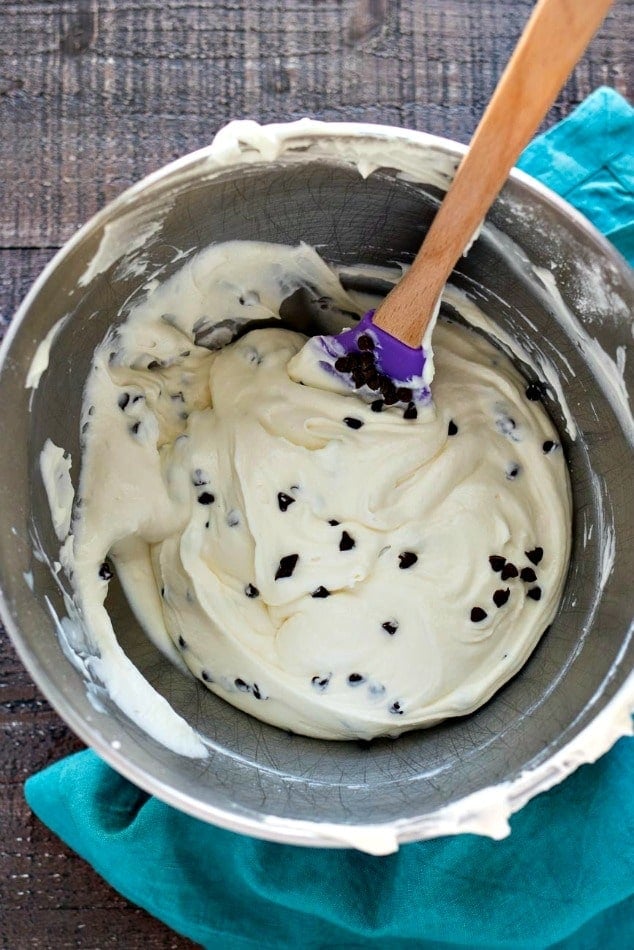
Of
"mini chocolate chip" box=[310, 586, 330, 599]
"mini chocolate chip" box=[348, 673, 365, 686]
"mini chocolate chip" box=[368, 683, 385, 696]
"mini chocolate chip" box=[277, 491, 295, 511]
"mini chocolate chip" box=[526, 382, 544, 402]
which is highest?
"mini chocolate chip" box=[526, 382, 544, 402]

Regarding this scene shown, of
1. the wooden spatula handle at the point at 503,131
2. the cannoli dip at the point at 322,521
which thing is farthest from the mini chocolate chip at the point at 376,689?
the wooden spatula handle at the point at 503,131

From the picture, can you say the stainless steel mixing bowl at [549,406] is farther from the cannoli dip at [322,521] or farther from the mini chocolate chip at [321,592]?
the mini chocolate chip at [321,592]

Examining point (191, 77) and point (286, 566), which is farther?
point (191, 77)

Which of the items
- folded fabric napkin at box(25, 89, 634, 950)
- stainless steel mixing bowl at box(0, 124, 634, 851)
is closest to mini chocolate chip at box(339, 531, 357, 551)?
stainless steel mixing bowl at box(0, 124, 634, 851)

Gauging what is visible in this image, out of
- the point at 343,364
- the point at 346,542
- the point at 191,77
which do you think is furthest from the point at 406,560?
the point at 191,77

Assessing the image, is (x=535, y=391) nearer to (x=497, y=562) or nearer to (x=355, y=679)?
(x=497, y=562)

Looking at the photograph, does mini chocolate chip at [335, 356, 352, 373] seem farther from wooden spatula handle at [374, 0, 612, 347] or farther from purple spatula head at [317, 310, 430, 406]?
wooden spatula handle at [374, 0, 612, 347]

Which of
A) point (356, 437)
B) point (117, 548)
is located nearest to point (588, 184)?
point (356, 437)
